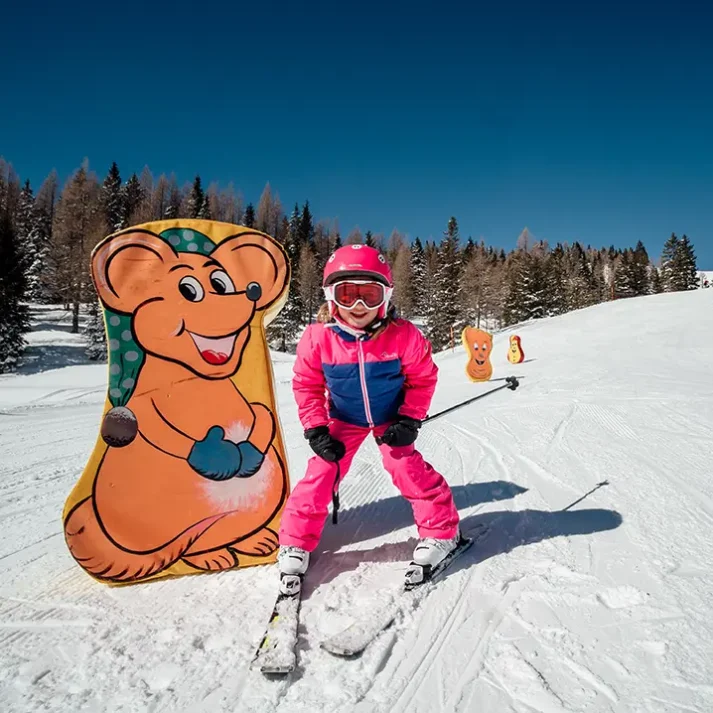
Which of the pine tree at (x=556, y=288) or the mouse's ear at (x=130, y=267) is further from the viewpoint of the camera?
the pine tree at (x=556, y=288)

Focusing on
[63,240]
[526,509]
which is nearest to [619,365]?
[526,509]

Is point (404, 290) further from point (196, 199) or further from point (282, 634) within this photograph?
point (282, 634)

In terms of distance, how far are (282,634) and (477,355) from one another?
35.4ft

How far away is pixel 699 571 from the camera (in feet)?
6.80

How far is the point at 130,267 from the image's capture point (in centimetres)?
225

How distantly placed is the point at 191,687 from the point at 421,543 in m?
1.20

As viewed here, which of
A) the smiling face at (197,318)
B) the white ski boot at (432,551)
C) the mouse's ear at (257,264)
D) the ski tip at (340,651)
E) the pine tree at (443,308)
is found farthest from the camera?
the pine tree at (443,308)

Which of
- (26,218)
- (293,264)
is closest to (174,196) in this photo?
(26,218)

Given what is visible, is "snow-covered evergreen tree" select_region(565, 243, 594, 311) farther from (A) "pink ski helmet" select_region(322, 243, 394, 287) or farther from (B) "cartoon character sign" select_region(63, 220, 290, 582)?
(B) "cartoon character sign" select_region(63, 220, 290, 582)

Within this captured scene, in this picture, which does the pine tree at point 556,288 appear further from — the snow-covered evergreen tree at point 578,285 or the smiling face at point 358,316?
the smiling face at point 358,316

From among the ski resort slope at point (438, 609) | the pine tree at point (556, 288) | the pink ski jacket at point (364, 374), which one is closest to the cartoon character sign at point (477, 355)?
the ski resort slope at point (438, 609)

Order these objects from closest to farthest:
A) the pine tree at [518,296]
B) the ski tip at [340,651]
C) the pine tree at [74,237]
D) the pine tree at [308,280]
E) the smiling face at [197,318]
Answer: the ski tip at [340,651]
the smiling face at [197,318]
the pine tree at [74,237]
the pine tree at [518,296]
the pine tree at [308,280]

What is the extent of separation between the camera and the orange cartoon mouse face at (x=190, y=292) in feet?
7.34

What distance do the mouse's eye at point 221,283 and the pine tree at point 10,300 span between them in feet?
70.3
